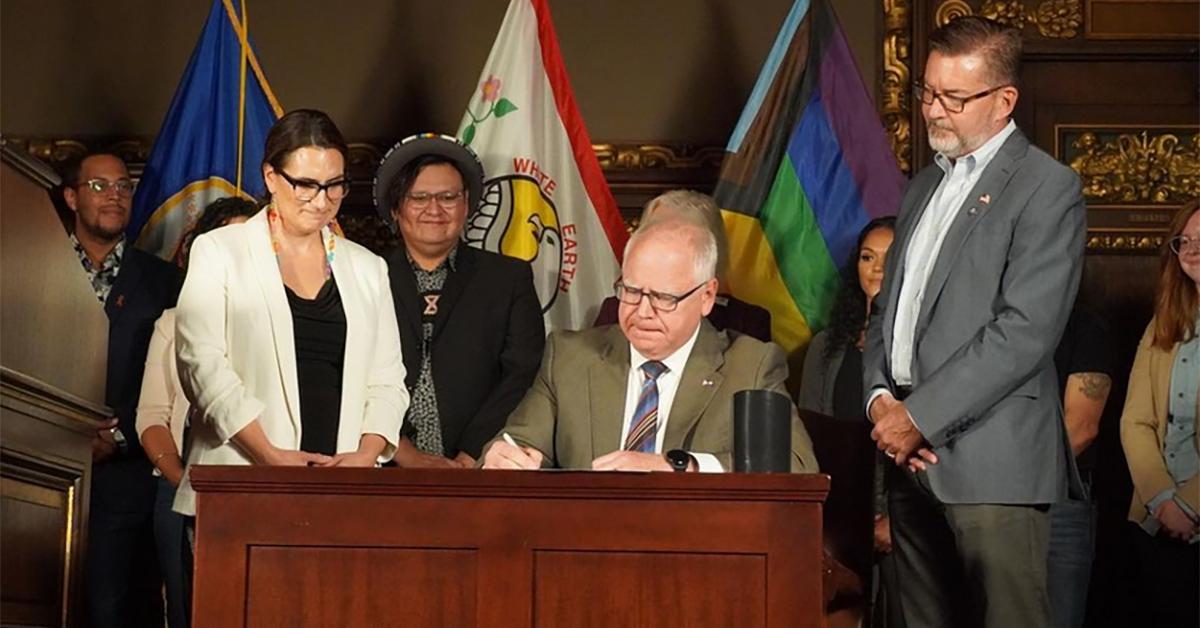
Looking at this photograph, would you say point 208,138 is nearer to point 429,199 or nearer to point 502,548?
point 429,199

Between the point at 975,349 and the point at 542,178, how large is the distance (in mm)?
2553

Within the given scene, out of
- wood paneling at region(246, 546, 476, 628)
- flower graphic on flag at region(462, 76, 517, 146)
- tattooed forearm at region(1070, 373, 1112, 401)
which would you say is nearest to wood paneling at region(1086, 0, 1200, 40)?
tattooed forearm at region(1070, 373, 1112, 401)

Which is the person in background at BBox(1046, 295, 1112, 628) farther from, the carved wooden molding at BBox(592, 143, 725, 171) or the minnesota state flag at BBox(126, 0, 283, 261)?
the minnesota state flag at BBox(126, 0, 283, 261)

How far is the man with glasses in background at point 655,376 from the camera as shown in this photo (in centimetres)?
389

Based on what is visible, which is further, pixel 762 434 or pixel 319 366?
pixel 319 366

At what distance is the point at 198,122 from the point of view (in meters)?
6.34

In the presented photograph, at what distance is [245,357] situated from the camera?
4.29 meters

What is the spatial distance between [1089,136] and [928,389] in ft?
10.2

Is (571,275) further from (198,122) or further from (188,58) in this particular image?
(188,58)

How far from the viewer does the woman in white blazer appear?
4242mm

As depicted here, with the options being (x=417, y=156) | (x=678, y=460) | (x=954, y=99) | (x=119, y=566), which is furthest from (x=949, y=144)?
(x=119, y=566)

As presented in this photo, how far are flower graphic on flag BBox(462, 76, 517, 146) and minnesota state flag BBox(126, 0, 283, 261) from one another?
671mm

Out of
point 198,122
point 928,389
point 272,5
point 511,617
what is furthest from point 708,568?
point 272,5

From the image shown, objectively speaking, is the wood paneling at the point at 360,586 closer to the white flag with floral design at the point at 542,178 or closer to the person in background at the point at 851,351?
the person in background at the point at 851,351
